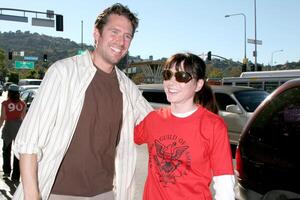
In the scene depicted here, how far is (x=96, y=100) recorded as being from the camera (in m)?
2.51

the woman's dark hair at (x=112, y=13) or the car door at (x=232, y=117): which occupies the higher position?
the woman's dark hair at (x=112, y=13)

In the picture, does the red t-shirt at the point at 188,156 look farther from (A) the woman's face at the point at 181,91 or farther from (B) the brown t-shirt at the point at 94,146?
(B) the brown t-shirt at the point at 94,146

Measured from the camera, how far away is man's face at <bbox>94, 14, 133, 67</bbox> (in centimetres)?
259

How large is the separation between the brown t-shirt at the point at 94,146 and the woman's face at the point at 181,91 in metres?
0.39

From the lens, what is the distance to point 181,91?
2.47 meters

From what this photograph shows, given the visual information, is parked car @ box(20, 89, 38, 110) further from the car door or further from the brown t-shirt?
the brown t-shirt

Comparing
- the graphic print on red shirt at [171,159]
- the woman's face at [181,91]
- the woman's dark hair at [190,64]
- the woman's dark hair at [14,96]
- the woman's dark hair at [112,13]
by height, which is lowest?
the graphic print on red shirt at [171,159]

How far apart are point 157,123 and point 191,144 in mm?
300

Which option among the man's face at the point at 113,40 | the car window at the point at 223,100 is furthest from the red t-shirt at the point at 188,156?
the car window at the point at 223,100

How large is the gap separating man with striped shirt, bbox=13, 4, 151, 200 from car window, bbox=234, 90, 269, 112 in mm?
8602

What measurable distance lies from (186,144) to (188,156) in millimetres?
70

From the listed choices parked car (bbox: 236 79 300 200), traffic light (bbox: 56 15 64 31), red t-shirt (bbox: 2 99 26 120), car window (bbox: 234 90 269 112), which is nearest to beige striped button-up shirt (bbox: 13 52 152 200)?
parked car (bbox: 236 79 300 200)

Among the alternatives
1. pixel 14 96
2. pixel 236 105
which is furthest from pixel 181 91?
pixel 236 105

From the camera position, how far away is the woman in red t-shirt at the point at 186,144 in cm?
222
